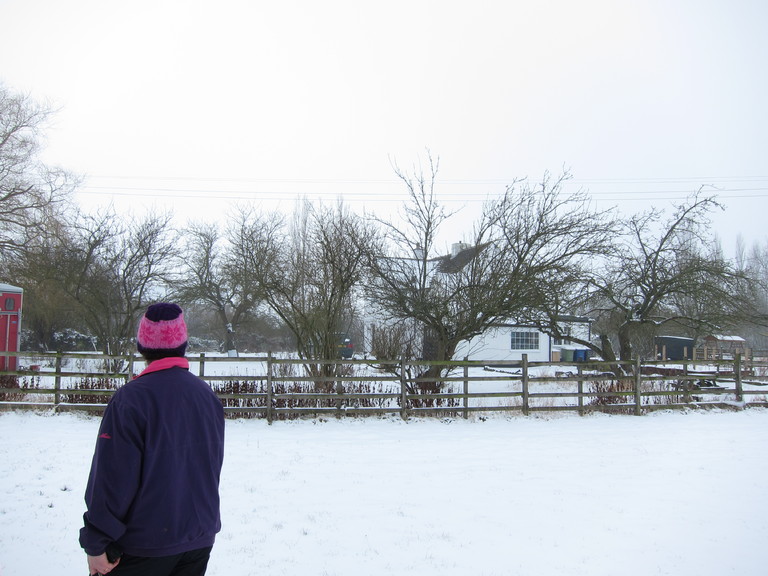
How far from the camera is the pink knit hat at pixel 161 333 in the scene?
248cm

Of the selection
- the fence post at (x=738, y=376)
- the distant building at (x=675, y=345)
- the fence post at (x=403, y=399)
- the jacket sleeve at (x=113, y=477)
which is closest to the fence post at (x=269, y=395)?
the fence post at (x=403, y=399)

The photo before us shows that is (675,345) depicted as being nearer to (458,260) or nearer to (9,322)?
(458,260)

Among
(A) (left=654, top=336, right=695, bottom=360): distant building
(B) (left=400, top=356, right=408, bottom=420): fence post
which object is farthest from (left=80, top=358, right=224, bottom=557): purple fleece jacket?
(A) (left=654, top=336, right=695, bottom=360): distant building

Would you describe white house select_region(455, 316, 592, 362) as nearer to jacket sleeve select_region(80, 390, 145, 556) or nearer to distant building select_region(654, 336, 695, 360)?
distant building select_region(654, 336, 695, 360)

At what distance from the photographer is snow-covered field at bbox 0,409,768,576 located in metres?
4.30

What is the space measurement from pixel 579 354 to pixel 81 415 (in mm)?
28028

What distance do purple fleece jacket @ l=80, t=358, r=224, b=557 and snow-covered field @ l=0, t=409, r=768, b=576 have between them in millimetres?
1982

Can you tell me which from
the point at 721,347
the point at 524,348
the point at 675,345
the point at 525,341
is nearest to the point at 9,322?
the point at 524,348

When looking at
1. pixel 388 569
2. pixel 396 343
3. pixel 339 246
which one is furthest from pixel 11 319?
pixel 388 569

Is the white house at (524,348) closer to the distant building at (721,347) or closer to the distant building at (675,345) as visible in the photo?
the distant building at (675,345)

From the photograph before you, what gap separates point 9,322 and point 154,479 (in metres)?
15.2

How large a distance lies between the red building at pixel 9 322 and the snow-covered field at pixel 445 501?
17.0ft

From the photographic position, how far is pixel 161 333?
249 centimetres

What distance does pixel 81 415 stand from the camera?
34.8 feet
